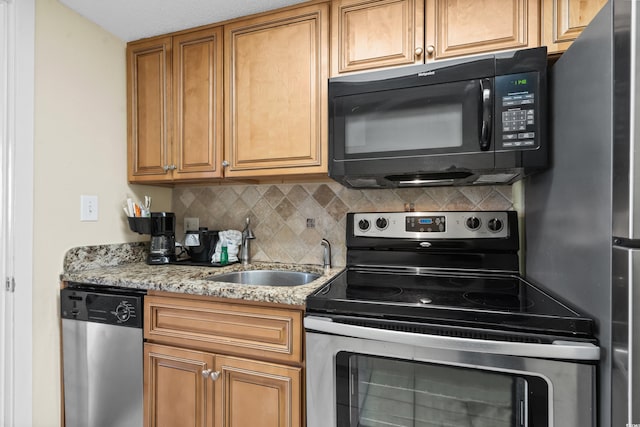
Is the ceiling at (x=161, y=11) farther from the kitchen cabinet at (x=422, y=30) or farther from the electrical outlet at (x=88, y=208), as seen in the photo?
the electrical outlet at (x=88, y=208)

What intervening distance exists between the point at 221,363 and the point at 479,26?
64.9 inches

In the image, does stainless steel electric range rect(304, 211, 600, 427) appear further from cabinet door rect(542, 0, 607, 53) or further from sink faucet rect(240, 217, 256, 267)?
cabinet door rect(542, 0, 607, 53)

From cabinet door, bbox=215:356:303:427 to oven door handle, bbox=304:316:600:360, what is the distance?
0.78ft

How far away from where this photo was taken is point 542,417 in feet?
2.77

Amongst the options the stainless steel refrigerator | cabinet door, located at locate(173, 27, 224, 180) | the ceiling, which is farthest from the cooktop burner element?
the ceiling

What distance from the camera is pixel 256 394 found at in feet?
3.90

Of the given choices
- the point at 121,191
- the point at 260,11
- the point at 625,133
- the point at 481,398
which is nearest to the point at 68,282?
the point at 121,191

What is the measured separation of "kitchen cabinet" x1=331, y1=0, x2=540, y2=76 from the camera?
1.20m

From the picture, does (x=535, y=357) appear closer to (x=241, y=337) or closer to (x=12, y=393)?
(x=241, y=337)

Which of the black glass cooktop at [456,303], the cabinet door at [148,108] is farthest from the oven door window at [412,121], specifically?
the cabinet door at [148,108]

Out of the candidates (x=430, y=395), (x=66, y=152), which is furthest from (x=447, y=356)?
(x=66, y=152)

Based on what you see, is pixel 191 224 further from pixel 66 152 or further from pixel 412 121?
pixel 412 121

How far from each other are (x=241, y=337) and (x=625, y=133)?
1.29 m

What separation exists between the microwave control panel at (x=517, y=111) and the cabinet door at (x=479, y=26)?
189 mm
